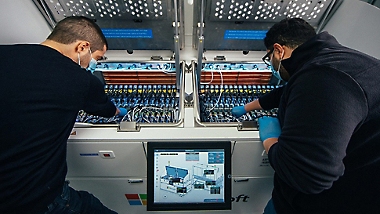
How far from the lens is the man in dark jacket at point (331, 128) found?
2.19ft

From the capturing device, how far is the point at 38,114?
36.8 inches

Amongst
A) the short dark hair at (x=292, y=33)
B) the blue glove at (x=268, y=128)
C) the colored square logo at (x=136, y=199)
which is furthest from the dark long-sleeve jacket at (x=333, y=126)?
the colored square logo at (x=136, y=199)

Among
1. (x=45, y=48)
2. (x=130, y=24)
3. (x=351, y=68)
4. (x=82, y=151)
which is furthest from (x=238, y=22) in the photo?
(x=82, y=151)

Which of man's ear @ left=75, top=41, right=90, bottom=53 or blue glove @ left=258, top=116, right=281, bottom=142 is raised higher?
man's ear @ left=75, top=41, right=90, bottom=53

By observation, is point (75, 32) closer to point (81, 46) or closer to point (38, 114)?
point (81, 46)

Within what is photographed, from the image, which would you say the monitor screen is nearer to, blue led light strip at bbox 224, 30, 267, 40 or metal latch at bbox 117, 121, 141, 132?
metal latch at bbox 117, 121, 141, 132

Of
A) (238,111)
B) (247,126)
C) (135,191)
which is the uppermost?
(247,126)

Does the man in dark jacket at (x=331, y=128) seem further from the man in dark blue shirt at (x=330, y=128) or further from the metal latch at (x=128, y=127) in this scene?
the metal latch at (x=128, y=127)

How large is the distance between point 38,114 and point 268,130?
1.08m

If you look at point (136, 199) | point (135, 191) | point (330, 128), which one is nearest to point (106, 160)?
point (135, 191)

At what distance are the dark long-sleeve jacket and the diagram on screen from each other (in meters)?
0.41

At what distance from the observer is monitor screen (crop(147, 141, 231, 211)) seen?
47.0 inches

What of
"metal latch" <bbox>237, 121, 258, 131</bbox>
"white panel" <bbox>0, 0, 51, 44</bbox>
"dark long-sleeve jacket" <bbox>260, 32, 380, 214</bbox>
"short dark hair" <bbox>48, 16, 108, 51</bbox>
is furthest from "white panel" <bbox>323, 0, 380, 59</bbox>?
"white panel" <bbox>0, 0, 51, 44</bbox>

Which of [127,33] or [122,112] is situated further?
[127,33]
